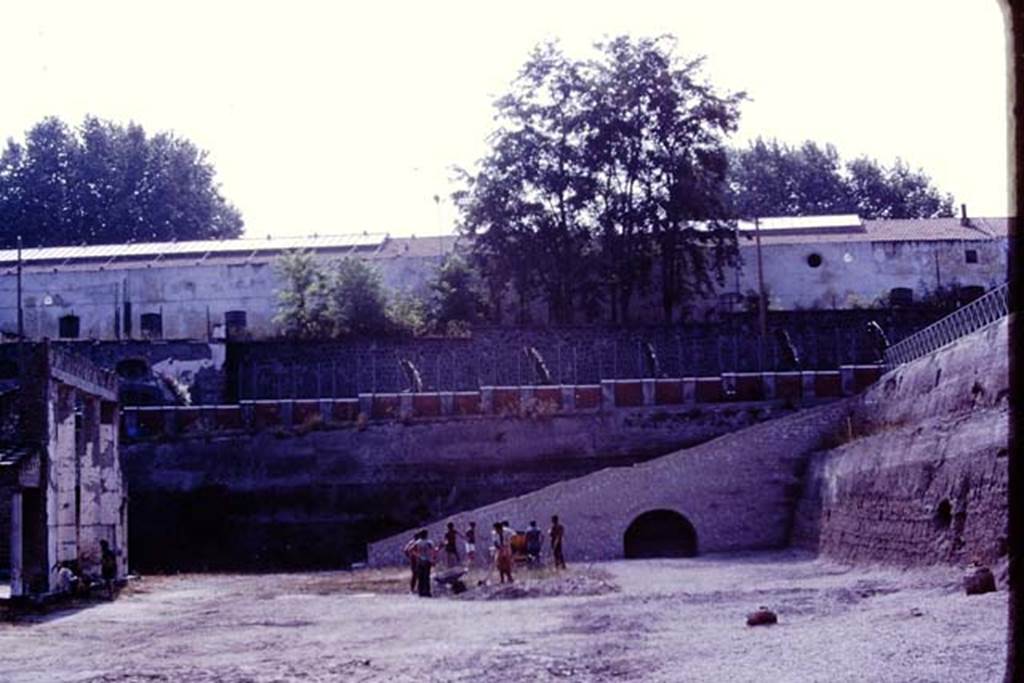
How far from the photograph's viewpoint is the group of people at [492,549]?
2591 centimetres

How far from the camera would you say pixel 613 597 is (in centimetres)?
2322

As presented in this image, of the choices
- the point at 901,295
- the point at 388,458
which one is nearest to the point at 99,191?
the point at 388,458

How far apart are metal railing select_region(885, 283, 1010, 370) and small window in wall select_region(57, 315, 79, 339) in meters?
33.0

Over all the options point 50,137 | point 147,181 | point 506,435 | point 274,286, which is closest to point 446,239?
point 274,286

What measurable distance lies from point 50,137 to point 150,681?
6755 centimetres

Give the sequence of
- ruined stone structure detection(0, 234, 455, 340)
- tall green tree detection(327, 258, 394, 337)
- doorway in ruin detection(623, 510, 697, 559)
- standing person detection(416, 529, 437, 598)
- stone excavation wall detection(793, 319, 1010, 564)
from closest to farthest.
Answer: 1. stone excavation wall detection(793, 319, 1010, 564)
2. standing person detection(416, 529, 437, 598)
3. doorway in ruin detection(623, 510, 697, 559)
4. tall green tree detection(327, 258, 394, 337)
5. ruined stone structure detection(0, 234, 455, 340)

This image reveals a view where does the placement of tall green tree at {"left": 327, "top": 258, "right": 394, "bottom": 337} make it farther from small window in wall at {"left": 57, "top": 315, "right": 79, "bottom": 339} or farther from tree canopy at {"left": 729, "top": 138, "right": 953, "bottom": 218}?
tree canopy at {"left": 729, "top": 138, "right": 953, "bottom": 218}

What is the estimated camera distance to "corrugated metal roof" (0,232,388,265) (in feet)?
195

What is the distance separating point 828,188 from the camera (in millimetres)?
75562

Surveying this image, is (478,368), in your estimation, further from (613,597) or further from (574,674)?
(574,674)

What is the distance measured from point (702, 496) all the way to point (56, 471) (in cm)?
1752

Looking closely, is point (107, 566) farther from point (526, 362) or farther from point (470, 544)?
point (526, 362)

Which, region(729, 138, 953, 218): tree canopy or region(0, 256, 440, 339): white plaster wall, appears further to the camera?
region(729, 138, 953, 218): tree canopy

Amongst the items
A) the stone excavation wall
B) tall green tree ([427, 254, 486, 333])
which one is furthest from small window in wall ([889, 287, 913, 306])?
the stone excavation wall
